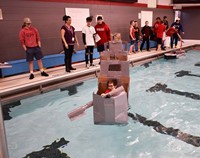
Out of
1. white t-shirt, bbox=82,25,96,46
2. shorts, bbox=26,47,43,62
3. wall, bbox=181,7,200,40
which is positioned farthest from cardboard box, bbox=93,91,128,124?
wall, bbox=181,7,200,40

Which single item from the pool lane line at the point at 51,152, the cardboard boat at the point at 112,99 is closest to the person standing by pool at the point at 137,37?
the cardboard boat at the point at 112,99

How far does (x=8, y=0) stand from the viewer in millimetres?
5492

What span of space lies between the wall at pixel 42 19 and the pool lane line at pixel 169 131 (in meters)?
4.02

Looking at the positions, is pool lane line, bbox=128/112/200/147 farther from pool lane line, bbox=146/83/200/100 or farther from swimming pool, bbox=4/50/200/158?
pool lane line, bbox=146/83/200/100

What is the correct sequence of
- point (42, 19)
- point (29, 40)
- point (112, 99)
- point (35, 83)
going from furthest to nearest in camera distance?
point (42, 19), point (29, 40), point (35, 83), point (112, 99)

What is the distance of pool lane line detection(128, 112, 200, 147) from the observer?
2663 millimetres

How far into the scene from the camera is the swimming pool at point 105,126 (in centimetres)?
252

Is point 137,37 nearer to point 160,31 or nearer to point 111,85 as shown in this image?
point 160,31

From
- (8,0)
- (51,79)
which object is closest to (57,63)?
(51,79)

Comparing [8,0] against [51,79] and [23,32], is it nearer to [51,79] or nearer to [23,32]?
[23,32]

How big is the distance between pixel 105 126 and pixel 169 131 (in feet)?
3.03

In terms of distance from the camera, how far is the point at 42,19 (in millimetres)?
6297

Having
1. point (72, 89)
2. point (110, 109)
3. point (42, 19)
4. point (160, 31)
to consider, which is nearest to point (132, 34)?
point (160, 31)

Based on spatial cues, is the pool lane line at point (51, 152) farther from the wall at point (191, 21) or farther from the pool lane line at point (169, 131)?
the wall at point (191, 21)
